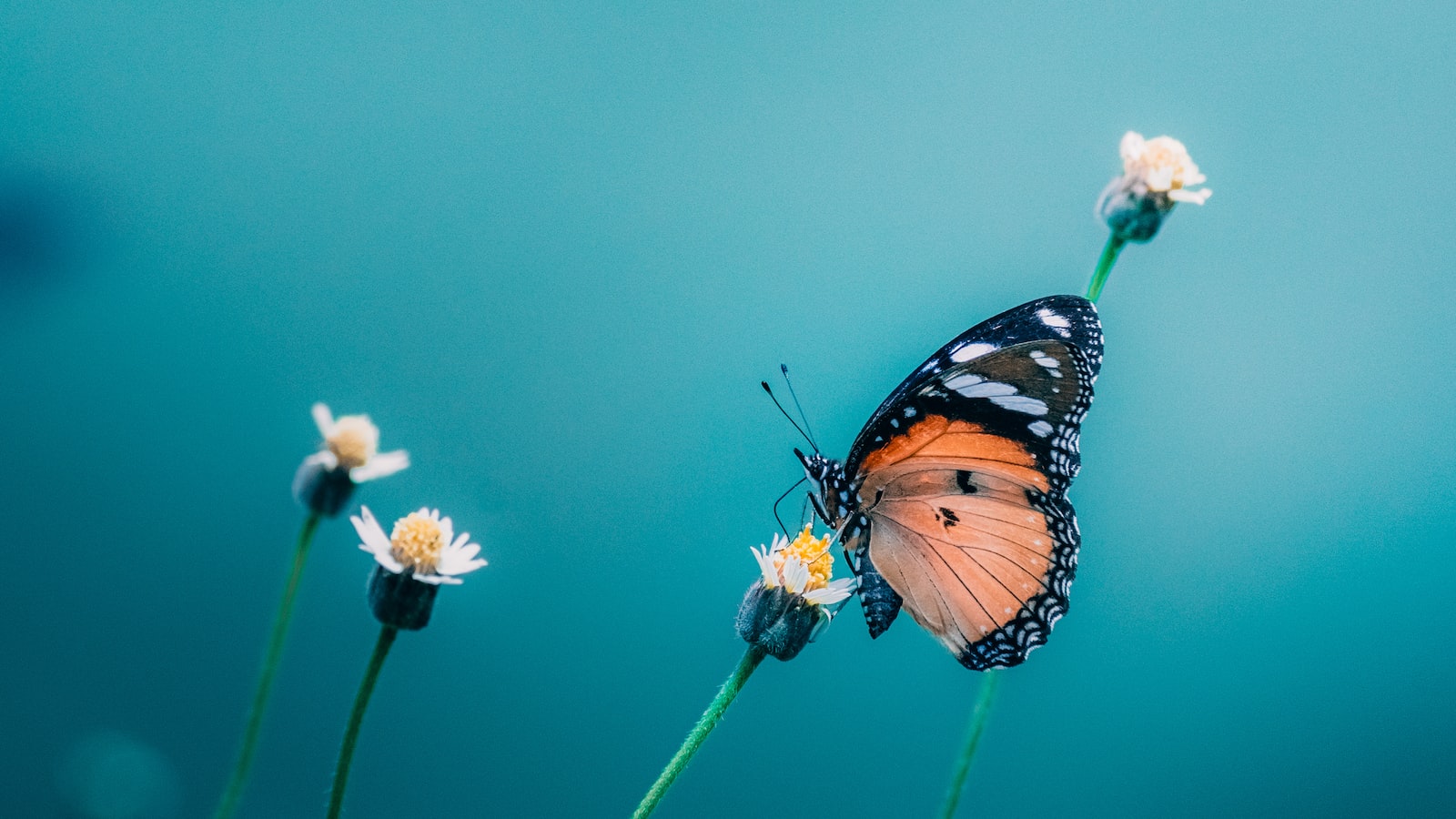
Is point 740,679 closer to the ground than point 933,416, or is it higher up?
closer to the ground

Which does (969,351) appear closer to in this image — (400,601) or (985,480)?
(985,480)

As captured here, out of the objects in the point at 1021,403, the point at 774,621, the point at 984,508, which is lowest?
the point at 774,621

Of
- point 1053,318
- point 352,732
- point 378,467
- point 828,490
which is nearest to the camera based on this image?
point 352,732

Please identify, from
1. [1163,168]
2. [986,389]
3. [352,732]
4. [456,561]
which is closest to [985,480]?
[986,389]

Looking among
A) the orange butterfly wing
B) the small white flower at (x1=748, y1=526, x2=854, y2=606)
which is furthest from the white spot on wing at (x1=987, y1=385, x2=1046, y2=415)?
the small white flower at (x1=748, y1=526, x2=854, y2=606)

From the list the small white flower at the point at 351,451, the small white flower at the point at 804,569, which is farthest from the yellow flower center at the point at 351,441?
the small white flower at the point at 804,569

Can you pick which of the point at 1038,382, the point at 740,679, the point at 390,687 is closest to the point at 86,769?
the point at 390,687

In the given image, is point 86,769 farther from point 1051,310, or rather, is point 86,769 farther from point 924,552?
point 1051,310
